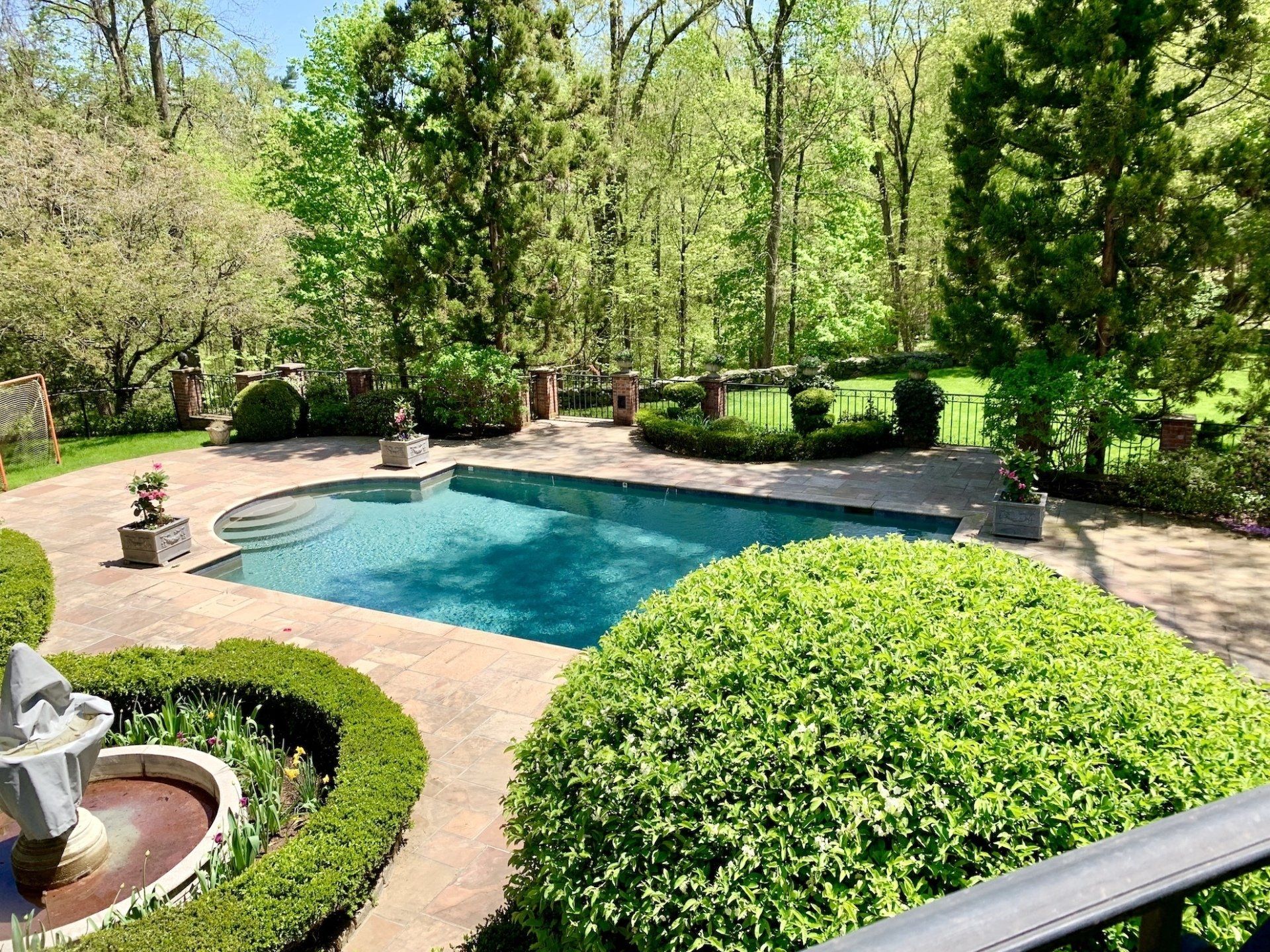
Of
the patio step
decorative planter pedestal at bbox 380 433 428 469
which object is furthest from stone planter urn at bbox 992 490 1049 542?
decorative planter pedestal at bbox 380 433 428 469

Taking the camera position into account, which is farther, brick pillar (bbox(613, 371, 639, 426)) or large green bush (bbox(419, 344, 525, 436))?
brick pillar (bbox(613, 371, 639, 426))

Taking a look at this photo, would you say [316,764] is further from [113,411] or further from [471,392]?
[113,411]

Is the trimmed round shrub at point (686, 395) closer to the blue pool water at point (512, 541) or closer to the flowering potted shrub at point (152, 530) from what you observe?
the blue pool water at point (512, 541)

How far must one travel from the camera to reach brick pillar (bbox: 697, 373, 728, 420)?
671 inches

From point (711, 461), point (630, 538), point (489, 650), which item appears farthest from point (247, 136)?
point (489, 650)

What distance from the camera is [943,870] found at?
92.3 inches

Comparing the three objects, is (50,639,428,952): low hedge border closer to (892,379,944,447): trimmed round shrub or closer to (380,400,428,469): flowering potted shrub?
(380,400,428,469): flowering potted shrub

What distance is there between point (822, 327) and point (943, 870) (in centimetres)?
2423

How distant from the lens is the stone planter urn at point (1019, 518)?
34.5 ft

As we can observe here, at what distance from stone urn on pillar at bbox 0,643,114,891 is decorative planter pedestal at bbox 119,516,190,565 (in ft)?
19.5

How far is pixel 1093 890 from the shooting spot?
74 cm

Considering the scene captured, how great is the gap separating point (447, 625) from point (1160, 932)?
26.2 feet

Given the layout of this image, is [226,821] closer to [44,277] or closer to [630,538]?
[630,538]

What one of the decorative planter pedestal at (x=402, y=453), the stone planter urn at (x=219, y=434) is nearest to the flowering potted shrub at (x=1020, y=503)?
the decorative planter pedestal at (x=402, y=453)
